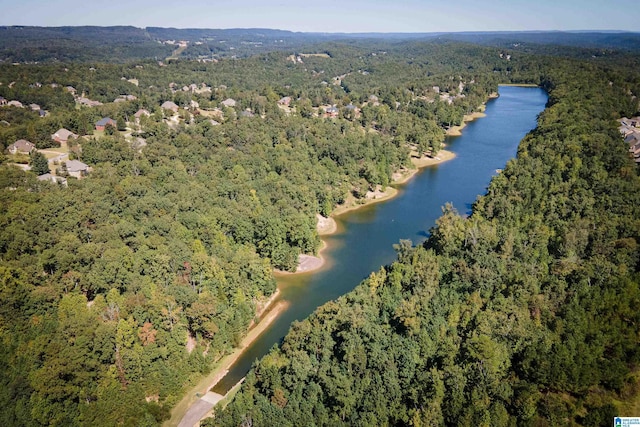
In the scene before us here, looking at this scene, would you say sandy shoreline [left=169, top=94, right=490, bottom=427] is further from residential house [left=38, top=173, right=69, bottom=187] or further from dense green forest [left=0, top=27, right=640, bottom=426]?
residential house [left=38, top=173, right=69, bottom=187]

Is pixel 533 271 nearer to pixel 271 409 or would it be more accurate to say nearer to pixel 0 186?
pixel 271 409

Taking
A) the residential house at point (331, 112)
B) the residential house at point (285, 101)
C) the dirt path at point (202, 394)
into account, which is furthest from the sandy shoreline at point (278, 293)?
the residential house at point (285, 101)

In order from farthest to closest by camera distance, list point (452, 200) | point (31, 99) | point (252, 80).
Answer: point (252, 80) → point (31, 99) → point (452, 200)

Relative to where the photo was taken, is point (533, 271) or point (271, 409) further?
point (533, 271)

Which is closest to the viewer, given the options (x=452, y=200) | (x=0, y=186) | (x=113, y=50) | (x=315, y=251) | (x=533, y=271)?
(x=533, y=271)

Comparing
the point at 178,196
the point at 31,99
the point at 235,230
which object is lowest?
the point at 235,230

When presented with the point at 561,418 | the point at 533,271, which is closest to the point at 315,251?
the point at 533,271

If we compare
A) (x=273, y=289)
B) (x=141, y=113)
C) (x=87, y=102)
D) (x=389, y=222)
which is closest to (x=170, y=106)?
(x=141, y=113)

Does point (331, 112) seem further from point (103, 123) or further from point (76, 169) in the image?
point (76, 169)
